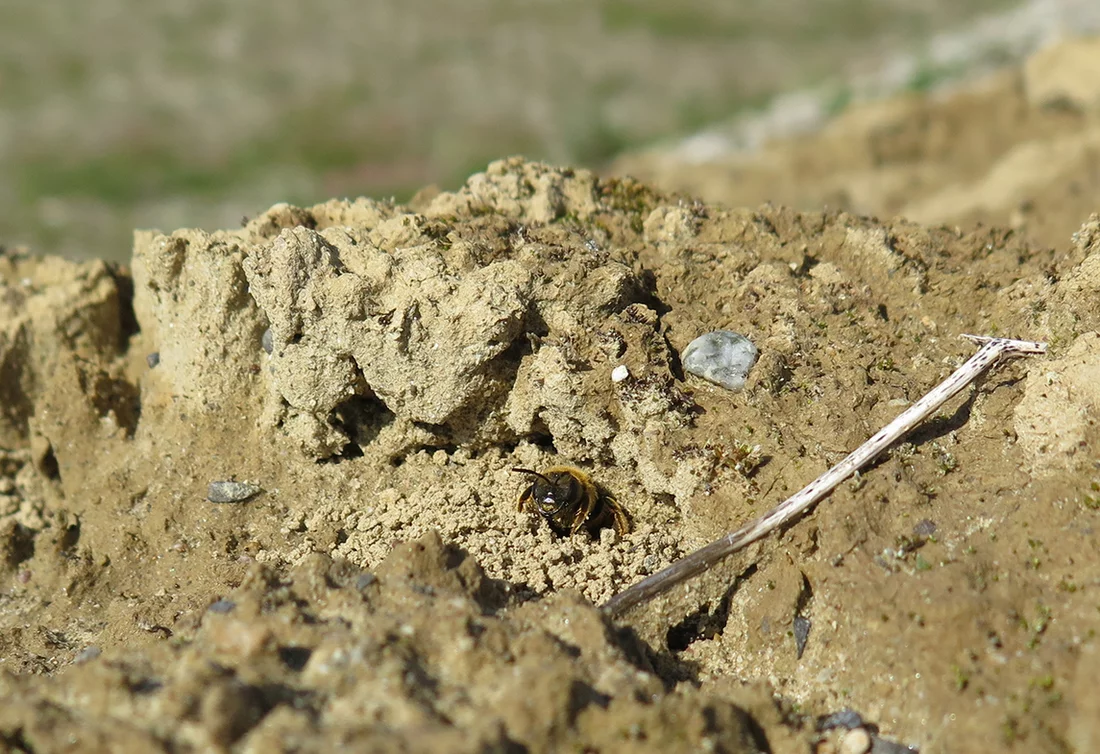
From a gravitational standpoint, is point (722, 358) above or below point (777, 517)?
above

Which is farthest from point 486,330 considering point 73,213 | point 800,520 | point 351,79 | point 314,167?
point 351,79

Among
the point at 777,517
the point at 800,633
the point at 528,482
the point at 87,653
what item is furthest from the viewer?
the point at 528,482

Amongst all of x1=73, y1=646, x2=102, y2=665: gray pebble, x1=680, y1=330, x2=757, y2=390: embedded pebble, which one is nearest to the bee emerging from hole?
x1=680, y1=330, x2=757, y2=390: embedded pebble

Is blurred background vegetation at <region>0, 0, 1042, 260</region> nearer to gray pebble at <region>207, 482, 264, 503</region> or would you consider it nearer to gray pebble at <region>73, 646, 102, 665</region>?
gray pebble at <region>207, 482, 264, 503</region>

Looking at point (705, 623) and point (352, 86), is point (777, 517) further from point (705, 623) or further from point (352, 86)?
point (352, 86)

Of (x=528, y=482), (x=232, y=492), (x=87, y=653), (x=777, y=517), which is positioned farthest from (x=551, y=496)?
(x=87, y=653)

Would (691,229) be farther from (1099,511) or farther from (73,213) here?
(73,213)

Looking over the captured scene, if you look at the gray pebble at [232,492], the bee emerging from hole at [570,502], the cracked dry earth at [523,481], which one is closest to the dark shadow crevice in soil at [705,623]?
the cracked dry earth at [523,481]
